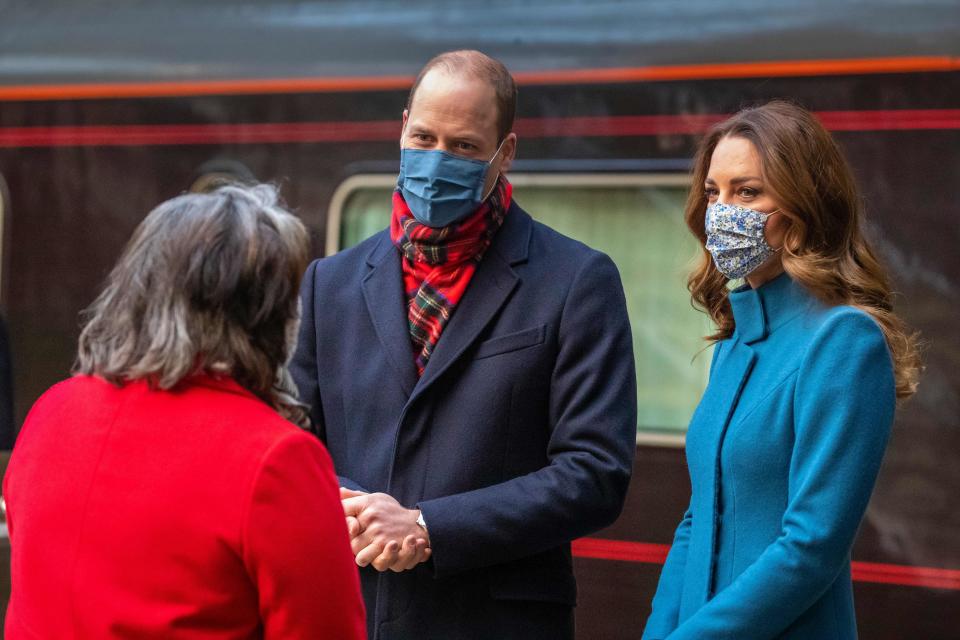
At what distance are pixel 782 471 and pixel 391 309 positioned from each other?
32.3 inches

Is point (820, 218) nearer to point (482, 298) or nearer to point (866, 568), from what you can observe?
point (482, 298)

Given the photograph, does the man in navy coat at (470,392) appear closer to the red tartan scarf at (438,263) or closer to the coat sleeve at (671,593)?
the red tartan scarf at (438,263)

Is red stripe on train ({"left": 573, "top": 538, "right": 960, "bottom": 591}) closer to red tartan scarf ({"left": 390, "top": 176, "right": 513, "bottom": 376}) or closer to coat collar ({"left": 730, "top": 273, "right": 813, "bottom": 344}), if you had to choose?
coat collar ({"left": 730, "top": 273, "right": 813, "bottom": 344})

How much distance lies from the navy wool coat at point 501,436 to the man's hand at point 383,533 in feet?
0.11

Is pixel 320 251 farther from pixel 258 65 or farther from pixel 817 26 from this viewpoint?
pixel 817 26

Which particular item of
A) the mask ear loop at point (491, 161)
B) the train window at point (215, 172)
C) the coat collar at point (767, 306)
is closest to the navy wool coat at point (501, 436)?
the mask ear loop at point (491, 161)

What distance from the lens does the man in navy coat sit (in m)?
2.19

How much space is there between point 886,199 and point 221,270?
2.44 meters

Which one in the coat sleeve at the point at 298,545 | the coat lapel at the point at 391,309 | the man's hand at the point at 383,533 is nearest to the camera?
the coat sleeve at the point at 298,545

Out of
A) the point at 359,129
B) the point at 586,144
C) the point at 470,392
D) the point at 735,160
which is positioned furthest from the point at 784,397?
the point at 359,129

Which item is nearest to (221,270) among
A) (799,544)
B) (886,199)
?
(799,544)

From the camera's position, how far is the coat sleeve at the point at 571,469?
7.15ft

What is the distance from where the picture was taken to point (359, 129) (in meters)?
4.04

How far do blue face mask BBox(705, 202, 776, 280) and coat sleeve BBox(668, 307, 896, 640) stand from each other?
0.23m
